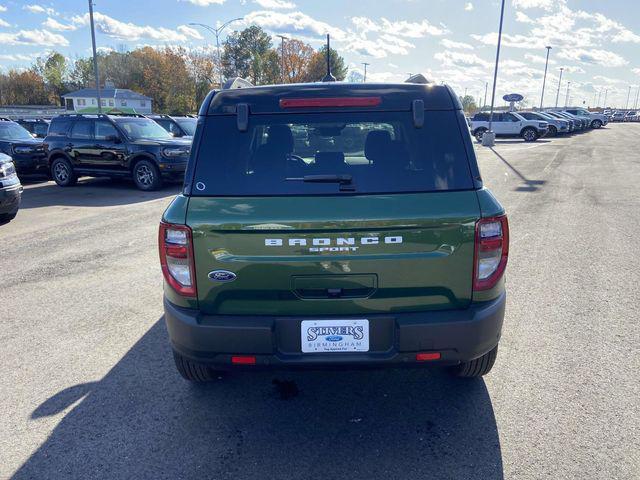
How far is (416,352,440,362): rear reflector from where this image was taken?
9.11ft

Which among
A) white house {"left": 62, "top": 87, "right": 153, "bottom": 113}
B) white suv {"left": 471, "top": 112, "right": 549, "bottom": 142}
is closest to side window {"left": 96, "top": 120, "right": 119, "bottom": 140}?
white suv {"left": 471, "top": 112, "right": 549, "bottom": 142}

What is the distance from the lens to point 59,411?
332cm

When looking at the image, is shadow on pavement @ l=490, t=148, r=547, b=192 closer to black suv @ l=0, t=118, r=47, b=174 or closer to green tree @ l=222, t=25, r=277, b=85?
black suv @ l=0, t=118, r=47, b=174

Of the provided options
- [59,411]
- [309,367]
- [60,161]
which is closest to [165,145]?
[60,161]

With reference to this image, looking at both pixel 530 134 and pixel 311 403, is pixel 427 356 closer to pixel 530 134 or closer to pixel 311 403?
pixel 311 403

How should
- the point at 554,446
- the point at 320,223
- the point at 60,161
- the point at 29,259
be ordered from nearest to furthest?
the point at 320,223 → the point at 554,446 → the point at 29,259 → the point at 60,161

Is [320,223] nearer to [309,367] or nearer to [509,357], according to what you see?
[309,367]

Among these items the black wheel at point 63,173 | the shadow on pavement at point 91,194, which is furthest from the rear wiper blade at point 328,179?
the black wheel at point 63,173

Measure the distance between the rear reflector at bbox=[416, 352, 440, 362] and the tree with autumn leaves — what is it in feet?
286

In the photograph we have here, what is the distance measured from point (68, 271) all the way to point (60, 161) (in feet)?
29.7

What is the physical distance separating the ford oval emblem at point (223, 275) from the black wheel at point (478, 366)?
1.60 metres

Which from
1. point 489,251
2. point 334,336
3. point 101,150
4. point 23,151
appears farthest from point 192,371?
point 23,151

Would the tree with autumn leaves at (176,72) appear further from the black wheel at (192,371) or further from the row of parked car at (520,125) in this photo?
the black wheel at (192,371)

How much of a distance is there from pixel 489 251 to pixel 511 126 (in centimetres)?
3524
